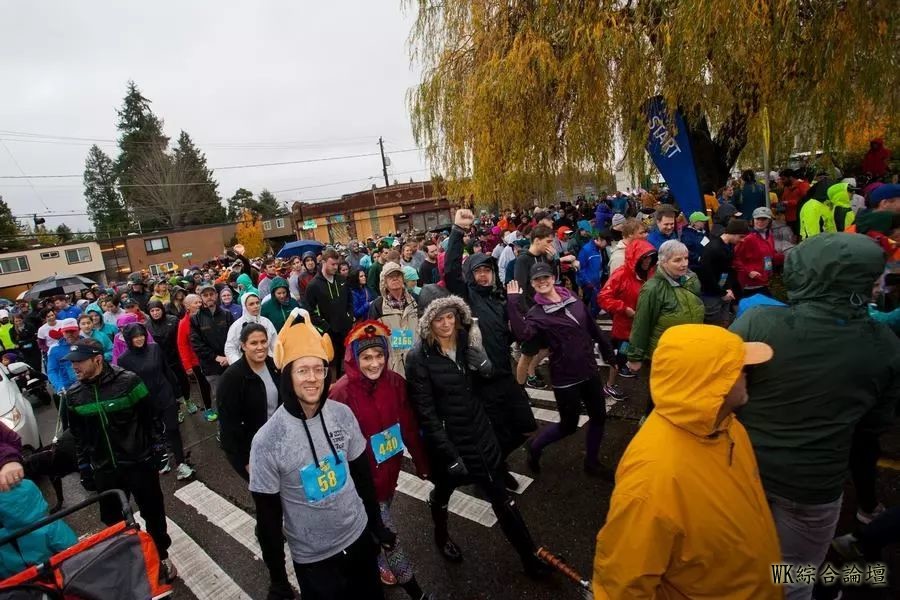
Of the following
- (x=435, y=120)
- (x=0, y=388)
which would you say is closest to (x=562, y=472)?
(x=0, y=388)

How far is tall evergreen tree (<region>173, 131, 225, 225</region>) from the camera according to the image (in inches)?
2250

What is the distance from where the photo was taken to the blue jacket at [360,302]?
7118 millimetres

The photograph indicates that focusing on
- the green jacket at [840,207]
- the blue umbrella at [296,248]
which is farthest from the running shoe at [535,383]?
the blue umbrella at [296,248]

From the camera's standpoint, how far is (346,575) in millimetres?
2330

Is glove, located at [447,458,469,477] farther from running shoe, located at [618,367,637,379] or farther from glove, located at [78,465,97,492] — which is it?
running shoe, located at [618,367,637,379]

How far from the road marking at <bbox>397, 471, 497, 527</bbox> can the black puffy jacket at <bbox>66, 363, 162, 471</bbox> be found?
7.41ft

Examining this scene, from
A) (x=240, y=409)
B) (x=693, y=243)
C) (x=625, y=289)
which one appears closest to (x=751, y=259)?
(x=693, y=243)

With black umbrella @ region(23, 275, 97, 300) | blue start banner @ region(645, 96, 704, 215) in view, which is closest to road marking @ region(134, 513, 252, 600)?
blue start banner @ region(645, 96, 704, 215)

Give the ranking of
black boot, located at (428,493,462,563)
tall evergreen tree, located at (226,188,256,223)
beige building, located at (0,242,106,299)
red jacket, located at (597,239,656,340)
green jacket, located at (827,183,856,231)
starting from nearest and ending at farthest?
black boot, located at (428,493,462,563), red jacket, located at (597,239,656,340), green jacket, located at (827,183,856,231), beige building, located at (0,242,106,299), tall evergreen tree, located at (226,188,256,223)

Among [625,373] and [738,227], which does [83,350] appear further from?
[738,227]

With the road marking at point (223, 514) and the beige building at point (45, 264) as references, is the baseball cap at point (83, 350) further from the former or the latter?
the beige building at point (45, 264)

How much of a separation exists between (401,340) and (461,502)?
1.63m

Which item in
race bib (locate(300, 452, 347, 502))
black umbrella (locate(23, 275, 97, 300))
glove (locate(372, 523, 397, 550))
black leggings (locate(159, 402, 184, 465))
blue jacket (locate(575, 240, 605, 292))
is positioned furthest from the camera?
black umbrella (locate(23, 275, 97, 300))

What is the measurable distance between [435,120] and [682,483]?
891cm
